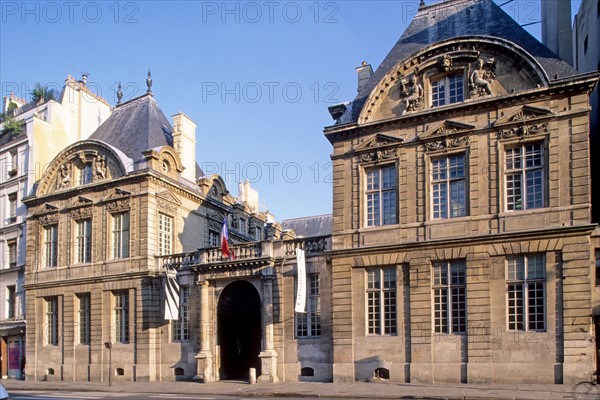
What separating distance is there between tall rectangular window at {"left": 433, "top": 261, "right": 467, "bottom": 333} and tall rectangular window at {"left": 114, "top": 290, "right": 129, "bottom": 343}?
16333 millimetres

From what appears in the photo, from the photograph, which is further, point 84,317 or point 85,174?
point 85,174

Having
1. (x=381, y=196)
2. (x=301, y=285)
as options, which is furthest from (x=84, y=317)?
(x=381, y=196)

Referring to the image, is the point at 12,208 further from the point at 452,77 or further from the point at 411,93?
the point at 452,77

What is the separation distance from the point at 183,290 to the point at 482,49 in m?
17.6

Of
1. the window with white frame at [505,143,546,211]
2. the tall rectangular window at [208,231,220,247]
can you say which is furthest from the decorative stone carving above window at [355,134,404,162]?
the tall rectangular window at [208,231,220,247]

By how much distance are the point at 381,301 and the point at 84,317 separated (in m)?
17.3

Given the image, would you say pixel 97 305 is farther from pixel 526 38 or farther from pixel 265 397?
pixel 526 38

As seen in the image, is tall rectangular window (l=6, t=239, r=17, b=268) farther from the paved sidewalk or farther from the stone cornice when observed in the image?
the stone cornice

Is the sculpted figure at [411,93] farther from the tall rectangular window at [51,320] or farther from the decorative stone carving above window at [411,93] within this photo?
the tall rectangular window at [51,320]

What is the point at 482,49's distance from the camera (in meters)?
24.0

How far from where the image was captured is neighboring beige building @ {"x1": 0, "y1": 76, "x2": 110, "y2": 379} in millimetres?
37344

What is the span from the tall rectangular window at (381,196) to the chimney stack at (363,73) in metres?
5.37

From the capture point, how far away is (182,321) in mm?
30406

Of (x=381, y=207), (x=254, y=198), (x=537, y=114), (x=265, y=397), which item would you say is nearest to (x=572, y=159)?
(x=537, y=114)
